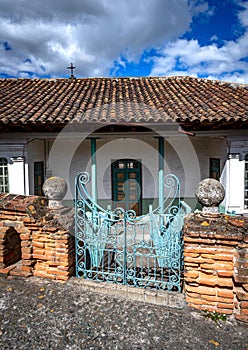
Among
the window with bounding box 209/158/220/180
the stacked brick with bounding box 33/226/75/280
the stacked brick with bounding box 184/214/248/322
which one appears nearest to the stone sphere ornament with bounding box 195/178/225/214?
the stacked brick with bounding box 184/214/248/322

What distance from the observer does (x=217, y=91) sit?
7.98 m

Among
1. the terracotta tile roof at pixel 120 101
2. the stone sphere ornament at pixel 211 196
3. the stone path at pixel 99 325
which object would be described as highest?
the terracotta tile roof at pixel 120 101

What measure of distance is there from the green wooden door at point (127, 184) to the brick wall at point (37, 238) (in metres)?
4.88

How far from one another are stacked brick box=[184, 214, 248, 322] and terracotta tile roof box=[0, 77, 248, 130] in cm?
348

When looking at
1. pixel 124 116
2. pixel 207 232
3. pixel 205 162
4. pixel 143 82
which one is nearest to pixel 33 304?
pixel 207 232

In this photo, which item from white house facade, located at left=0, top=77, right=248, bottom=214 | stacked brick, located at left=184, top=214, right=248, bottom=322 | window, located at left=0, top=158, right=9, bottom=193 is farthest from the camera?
window, located at left=0, top=158, right=9, bottom=193

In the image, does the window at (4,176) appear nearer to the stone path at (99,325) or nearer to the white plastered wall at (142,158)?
the white plastered wall at (142,158)

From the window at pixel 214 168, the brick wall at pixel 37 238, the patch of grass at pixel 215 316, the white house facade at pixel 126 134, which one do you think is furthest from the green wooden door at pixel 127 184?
the patch of grass at pixel 215 316

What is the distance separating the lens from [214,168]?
7895 mm

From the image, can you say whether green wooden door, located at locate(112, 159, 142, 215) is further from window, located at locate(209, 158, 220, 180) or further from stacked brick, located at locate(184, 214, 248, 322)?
stacked brick, located at locate(184, 214, 248, 322)

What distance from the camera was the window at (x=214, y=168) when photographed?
7631 mm

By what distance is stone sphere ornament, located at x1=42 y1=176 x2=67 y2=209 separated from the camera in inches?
142

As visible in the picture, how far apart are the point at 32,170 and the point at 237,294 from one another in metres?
6.28

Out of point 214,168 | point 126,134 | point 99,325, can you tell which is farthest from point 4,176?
point 214,168
